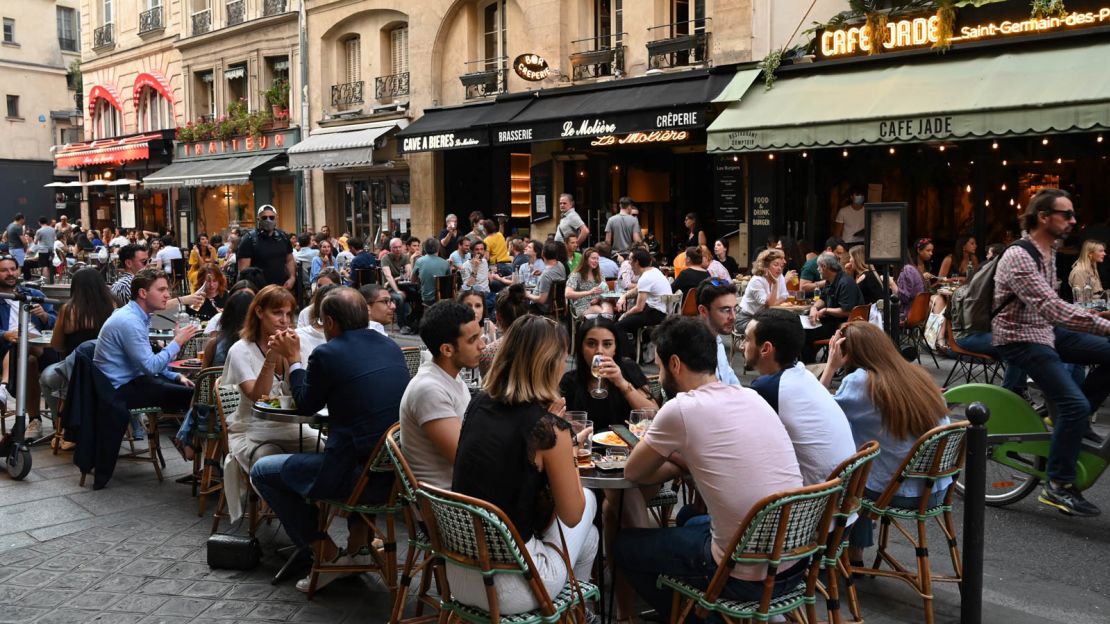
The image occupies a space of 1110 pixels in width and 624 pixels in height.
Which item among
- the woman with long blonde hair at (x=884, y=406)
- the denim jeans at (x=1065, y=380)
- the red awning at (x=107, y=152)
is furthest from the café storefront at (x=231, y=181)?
the woman with long blonde hair at (x=884, y=406)

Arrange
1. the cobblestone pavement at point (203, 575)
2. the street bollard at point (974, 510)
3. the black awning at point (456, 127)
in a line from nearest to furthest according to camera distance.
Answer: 1. the street bollard at point (974, 510)
2. the cobblestone pavement at point (203, 575)
3. the black awning at point (456, 127)

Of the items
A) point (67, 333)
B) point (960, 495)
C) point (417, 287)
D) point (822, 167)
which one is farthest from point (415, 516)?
point (822, 167)

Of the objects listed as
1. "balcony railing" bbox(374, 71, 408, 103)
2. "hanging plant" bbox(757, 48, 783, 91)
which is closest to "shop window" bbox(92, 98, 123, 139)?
"balcony railing" bbox(374, 71, 408, 103)

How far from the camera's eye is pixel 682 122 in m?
14.2

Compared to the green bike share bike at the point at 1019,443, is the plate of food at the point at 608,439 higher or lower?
higher

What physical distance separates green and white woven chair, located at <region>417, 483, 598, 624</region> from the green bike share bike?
328 centimetres

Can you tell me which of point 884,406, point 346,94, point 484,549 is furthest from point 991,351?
point 346,94

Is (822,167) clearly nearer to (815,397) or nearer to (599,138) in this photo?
(599,138)

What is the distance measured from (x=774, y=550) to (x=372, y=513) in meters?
1.94

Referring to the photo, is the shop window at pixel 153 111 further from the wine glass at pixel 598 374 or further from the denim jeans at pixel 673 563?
the denim jeans at pixel 673 563

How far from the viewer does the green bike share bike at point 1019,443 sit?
17.4 ft

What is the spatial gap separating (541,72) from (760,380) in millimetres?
13906

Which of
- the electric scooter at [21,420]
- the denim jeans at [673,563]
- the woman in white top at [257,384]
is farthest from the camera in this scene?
the electric scooter at [21,420]

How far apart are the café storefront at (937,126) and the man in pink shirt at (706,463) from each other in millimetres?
9222
